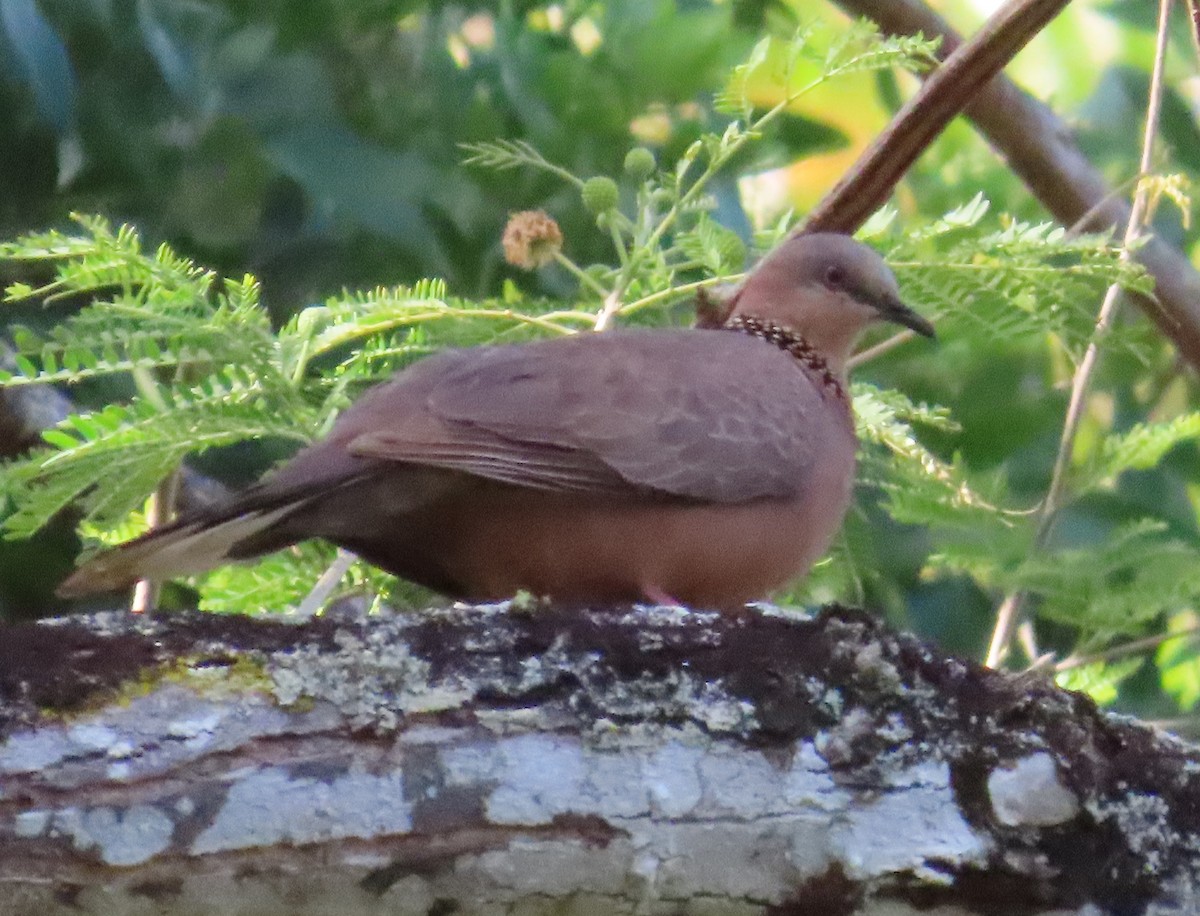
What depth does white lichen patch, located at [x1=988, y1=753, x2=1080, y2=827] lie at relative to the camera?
2115mm

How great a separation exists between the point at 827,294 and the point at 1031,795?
1704 millimetres

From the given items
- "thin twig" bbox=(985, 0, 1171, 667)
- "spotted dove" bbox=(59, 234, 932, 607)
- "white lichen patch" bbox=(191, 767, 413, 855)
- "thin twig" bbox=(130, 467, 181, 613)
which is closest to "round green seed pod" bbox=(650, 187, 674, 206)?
"spotted dove" bbox=(59, 234, 932, 607)

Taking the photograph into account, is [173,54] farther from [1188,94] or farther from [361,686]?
[1188,94]

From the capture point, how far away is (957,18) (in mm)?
7453

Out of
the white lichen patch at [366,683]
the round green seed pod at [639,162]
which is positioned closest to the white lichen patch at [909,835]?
the white lichen patch at [366,683]

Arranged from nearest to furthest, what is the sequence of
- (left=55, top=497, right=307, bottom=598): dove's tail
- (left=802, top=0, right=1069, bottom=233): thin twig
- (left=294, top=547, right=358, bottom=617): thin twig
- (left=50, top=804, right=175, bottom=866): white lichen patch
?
(left=50, top=804, right=175, bottom=866): white lichen patch
(left=55, top=497, right=307, bottom=598): dove's tail
(left=294, top=547, right=358, bottom=617): thin twig
(left=802, top=0, right=1069, bottom=233): thin twig

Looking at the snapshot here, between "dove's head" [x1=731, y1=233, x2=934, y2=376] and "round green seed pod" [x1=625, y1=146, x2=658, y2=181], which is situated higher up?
"round green seed pod" [x1=625, y1=146, x2=658, y2=181]

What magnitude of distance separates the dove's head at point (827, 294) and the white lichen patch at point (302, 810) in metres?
1.88

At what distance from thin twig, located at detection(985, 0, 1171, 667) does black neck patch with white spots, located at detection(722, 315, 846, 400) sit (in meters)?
0.50

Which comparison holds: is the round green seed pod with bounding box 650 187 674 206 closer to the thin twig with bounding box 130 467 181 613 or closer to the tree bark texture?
the thin twig with bounding box 130 467 181 613

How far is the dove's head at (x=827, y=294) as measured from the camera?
357 cm

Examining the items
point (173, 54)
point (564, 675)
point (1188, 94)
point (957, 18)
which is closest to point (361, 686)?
point (564, 675)

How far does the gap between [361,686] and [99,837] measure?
0.35m

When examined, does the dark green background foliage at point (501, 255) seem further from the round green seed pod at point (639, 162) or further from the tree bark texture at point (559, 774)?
the tree bark texture at point (559, 774)
